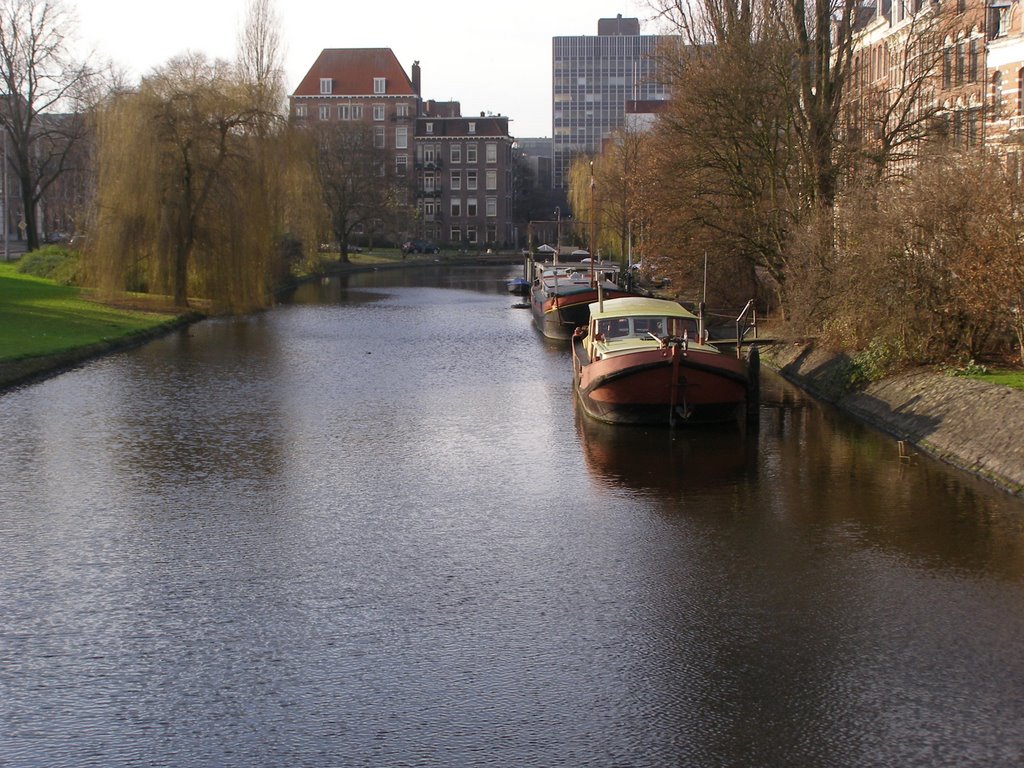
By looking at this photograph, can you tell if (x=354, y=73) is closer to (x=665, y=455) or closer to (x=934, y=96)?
(x=934, y=96)

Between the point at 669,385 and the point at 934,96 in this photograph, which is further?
the point at 934,96

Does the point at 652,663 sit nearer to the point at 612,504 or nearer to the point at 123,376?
the point at 612,504

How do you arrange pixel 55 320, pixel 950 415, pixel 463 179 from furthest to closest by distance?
1. pixel 463 179
2. pixel 55 320
3. pixel 950 415

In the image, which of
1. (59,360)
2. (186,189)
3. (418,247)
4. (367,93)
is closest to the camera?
(59,360)

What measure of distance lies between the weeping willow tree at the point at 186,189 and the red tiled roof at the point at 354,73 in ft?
279

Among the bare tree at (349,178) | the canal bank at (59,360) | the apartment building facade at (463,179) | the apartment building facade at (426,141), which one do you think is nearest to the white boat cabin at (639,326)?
the canal bank at (59,360)

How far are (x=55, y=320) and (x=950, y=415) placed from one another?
27.7 metres

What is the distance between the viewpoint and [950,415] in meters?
19.9

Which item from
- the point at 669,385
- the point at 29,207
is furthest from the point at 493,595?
the point at 29,207

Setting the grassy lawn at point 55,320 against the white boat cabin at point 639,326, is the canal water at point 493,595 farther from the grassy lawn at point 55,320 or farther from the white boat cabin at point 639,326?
the grassy lawn at point 55,320

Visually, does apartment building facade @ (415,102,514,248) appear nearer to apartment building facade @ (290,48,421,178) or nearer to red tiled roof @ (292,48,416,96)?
apartment building facade @ (290,48,421,178)

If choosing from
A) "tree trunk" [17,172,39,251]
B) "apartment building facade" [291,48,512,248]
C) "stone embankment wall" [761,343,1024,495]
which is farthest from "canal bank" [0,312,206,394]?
"apartment building facade" [291,48,512,248]

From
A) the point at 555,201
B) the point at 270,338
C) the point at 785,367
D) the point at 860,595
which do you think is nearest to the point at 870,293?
the point at 785,367

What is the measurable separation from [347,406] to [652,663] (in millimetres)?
15604
